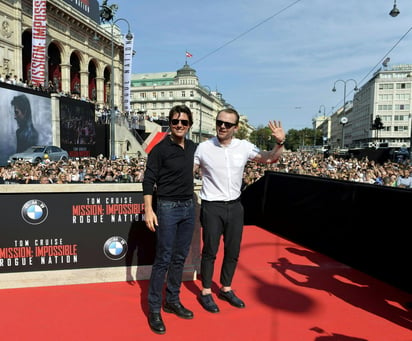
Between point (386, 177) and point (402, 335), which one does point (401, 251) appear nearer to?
point (402, 335)

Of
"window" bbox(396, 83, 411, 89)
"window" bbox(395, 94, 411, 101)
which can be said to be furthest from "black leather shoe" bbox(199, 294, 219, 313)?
"window" bbox(396, 83, 411, 89)

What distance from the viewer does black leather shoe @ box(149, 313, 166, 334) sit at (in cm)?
289

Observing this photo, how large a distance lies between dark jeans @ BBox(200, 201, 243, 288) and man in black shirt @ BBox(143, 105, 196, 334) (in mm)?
255

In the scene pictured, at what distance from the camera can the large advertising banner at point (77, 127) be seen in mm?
22812

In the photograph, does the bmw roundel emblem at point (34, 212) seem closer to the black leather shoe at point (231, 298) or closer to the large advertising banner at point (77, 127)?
the black leather shoe at point (231, 298)

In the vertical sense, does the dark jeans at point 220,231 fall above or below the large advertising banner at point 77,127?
below

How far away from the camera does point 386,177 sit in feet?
35.1

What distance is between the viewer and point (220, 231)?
3385mm

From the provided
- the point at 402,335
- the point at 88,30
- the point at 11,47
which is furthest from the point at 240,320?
the point at 88,30

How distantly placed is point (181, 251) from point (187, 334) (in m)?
0.74

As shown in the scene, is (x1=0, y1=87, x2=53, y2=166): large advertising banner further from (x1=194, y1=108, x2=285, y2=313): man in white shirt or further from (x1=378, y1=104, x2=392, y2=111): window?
(x1=378, y1=104, x2=392, y2=111): window

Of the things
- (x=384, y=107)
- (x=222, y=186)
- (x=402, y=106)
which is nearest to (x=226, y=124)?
(x=222, y=186)

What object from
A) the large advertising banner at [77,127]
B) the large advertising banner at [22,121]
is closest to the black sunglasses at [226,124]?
the large advertising banner at [22,121]

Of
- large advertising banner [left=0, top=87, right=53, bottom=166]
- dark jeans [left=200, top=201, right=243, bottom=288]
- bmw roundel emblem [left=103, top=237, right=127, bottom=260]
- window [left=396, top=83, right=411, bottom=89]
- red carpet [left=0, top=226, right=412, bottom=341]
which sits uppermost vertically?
window [left=396, top=83, right=411, bottom=89]
